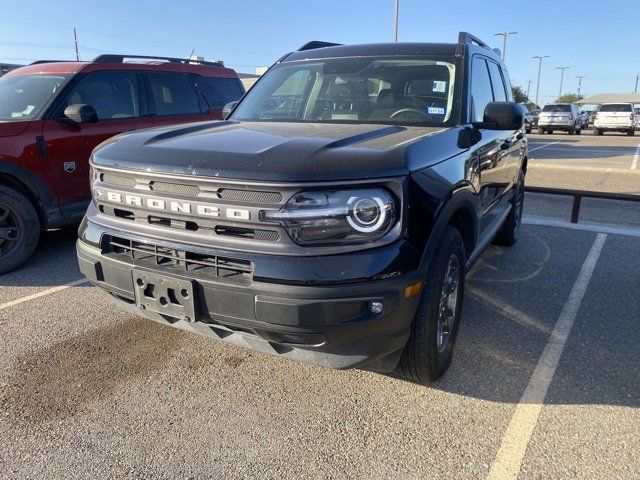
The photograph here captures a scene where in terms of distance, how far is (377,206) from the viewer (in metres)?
2.20

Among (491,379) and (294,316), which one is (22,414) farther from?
(491,379)

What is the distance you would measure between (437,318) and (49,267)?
3.97 m

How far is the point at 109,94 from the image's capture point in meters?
5.70

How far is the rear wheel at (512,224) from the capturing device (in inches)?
211

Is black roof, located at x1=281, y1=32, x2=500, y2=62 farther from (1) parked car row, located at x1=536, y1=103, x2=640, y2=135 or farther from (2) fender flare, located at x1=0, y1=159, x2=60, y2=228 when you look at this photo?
(1) parked car row, located at x1=536, y1=103, x2=640, y2=135

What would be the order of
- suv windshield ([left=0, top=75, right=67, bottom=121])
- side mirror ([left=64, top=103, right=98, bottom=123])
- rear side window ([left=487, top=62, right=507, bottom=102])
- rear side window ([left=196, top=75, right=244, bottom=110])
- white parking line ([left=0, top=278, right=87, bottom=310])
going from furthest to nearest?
rear side window ([left=196, top=75, right=244, bottom=110]), suv windshield ([left=0, top=75, right=67, bottom=121]), side mirror ([left=64, top=103, right=98, bottom=123]), rear side window ([left=487, top=62, right=507, bottom=102]), white parking line ([left=0, top=278, right=87, bottom=310])

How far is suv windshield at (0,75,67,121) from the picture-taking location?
5.09 meters

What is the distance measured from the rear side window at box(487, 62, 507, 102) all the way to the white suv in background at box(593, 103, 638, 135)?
29441 mm

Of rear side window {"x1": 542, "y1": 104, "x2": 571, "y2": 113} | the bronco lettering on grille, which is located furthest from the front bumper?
rear side window {"x1": 542, "y1": 104, "x2": 571, "y2": 113}

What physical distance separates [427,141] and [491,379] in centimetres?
144

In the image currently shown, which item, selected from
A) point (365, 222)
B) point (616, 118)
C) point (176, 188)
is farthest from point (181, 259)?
point (616, 118)

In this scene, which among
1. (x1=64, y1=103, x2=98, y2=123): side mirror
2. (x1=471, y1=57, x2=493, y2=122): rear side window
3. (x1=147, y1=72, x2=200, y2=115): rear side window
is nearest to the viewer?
(x1=471, y1=57, x2=493, y2=122): rear side window

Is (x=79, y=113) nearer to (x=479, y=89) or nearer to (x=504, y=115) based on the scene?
(x=479, y=89)

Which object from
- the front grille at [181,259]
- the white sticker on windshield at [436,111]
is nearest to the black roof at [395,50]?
the white sticker on windshield at [436,111]
